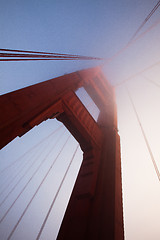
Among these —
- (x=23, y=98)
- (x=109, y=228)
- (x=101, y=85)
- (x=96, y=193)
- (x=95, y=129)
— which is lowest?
(x=109, y=228)

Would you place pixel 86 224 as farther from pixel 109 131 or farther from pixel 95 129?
pixel 109 131

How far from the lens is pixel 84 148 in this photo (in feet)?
11.3

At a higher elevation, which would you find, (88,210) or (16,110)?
(16,110)

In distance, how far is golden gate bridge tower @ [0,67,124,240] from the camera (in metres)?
1.82

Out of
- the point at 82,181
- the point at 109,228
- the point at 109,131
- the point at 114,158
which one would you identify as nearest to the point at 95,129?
the point at 109,131

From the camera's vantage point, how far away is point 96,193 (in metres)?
2.38

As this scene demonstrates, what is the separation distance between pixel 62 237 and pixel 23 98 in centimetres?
216

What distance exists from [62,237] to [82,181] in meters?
0.97

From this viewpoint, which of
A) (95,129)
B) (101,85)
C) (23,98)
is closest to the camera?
(23,98)

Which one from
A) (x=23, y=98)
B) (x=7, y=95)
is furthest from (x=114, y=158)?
(x=7, y=95)

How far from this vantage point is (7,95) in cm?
187

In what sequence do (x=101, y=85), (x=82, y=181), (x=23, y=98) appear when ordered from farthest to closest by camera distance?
(x=101, y=85) < (x=82, y=181) < (x=23, y=98)

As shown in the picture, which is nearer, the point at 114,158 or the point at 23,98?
the point at 23,98

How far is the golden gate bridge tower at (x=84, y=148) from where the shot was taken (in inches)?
71.8
